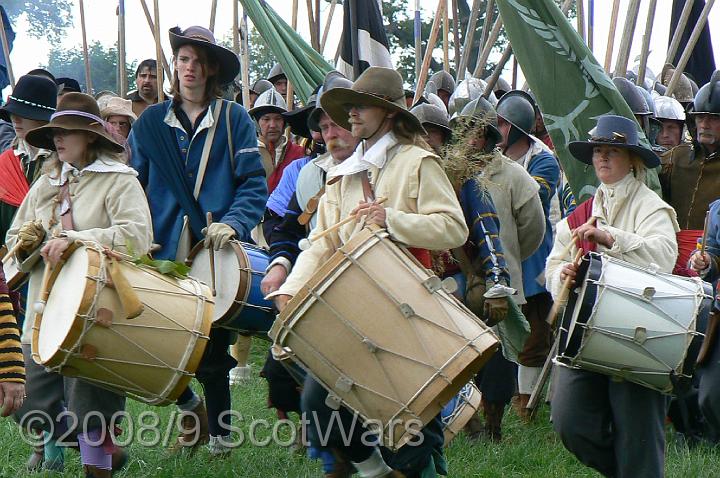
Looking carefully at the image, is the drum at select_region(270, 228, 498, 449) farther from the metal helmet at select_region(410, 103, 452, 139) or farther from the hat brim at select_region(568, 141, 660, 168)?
the metal helmet at select_region(410, 103, 452, 139)

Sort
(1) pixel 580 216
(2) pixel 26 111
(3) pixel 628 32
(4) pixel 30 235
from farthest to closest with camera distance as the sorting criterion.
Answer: (3) pixel 628 32 < (2) pixel 26 111 < (4) pixel 30 235 < (1) pixel 580 216

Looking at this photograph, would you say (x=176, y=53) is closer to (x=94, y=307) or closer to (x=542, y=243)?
(x=94, y=307)

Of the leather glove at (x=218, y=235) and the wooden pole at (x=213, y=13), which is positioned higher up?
the wooden pole at (x=213, y=13)

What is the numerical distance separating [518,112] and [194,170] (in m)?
2.52

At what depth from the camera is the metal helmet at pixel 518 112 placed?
8.11 metres

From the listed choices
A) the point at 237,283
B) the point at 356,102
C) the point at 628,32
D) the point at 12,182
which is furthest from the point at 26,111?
the point at 628,32

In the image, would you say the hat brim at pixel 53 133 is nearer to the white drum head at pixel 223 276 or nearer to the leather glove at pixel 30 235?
the leather glove at pixel 30 235

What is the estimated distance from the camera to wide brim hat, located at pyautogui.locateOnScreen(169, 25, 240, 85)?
6473 millimetres

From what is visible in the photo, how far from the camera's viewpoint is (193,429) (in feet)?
22.2

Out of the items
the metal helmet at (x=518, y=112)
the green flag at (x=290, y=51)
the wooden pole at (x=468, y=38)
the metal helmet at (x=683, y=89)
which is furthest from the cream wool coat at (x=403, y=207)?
the metal helmet at (x=683, y=89)

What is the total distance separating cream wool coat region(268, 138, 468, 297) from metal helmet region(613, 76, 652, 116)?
3953 millimetres

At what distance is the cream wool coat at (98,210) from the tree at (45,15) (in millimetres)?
18422

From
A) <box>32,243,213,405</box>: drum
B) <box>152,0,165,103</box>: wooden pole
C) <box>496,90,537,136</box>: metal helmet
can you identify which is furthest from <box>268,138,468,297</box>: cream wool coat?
<box>152,0,165,103</box>: wooden pole

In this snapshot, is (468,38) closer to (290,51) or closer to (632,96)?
(290,51)
